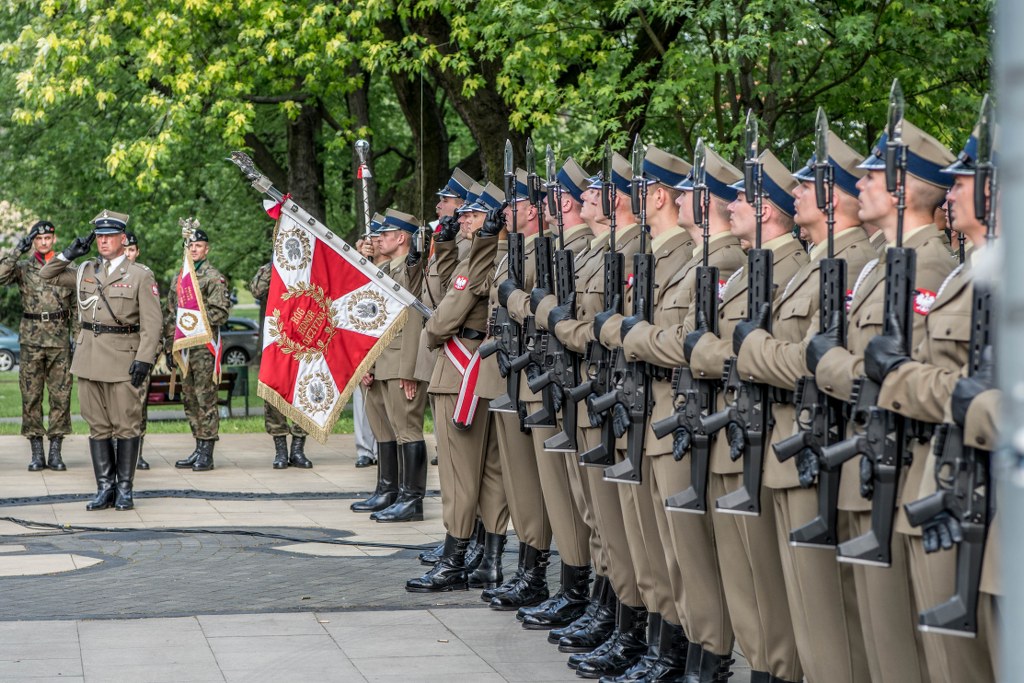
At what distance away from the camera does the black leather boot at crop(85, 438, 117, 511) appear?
1091 cm

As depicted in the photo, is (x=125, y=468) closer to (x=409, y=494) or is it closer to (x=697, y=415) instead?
(x=409, y=494)

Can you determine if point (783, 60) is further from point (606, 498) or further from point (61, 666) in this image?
point (61, 666)

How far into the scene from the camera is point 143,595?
789 centimetres

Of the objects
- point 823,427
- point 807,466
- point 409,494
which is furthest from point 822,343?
point 409,494

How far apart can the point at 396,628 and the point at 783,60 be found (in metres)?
8.38

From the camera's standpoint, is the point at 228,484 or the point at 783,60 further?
the point at 783,60

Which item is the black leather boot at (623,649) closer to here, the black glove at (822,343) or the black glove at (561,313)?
the black glove at (561,313)

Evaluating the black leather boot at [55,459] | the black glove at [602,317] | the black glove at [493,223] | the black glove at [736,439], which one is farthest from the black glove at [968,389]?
the black leather boot at [55,459]

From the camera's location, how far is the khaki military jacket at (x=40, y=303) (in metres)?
13.5

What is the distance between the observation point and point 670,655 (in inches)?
231

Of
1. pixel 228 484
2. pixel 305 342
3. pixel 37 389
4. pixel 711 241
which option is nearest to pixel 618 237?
pixel 711 241

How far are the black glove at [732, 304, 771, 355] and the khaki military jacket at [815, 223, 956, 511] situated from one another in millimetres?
411

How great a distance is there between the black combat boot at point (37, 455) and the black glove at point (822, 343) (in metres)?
10.6

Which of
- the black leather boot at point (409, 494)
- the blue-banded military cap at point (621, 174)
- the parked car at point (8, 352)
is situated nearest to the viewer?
the blue-banded military cap at point (621, 174)
